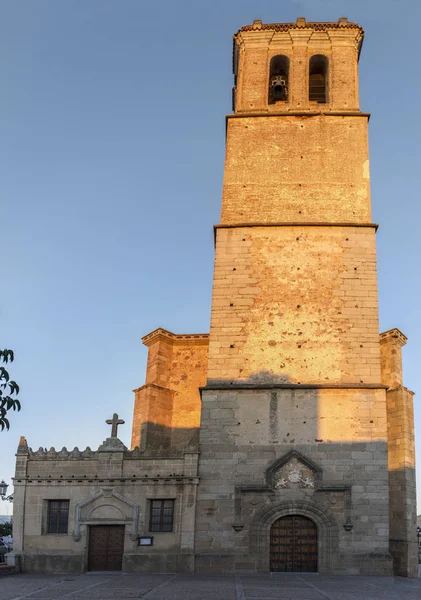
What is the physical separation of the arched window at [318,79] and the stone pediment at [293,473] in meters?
13.1

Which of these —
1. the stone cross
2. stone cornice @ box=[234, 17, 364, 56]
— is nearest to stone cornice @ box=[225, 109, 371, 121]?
stone cornice @ box=[234, 17, 364, 56]

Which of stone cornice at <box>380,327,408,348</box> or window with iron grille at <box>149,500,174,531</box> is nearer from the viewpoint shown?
window with iron grille at <box>149,500,174,531</box>

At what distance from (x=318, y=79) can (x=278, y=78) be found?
1.77m

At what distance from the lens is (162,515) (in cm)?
1805

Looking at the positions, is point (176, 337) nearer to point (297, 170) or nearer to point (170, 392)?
point (170, 392)

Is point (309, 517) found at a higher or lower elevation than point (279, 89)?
lower

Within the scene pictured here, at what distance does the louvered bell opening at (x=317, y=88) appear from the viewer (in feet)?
80.3

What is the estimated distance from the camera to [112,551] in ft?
59.0

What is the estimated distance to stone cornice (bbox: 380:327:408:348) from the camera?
22.2 m

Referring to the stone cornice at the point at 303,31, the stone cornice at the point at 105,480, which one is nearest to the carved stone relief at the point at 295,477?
the stone cornice at the point at 105,480

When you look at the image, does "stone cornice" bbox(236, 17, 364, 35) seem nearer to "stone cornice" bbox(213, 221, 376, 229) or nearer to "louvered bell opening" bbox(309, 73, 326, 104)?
"louvered bell opening" bbox(309, 73, 326, 104)

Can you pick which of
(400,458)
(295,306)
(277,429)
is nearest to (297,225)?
(295,306)

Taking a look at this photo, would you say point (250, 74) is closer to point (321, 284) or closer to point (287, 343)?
point (321, 284)

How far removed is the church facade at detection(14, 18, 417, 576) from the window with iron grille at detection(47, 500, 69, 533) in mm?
39
